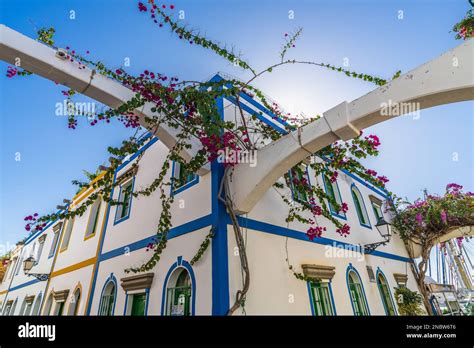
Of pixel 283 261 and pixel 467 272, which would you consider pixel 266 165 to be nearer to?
pixel 283 261

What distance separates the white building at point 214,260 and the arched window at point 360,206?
37mm

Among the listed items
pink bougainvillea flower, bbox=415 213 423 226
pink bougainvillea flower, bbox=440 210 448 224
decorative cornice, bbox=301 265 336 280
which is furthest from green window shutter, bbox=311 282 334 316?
pink bougainvillea flower, bbox=415 213 423 226

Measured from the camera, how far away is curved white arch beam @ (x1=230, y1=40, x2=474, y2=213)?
282 cm

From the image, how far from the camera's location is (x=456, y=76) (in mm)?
2795

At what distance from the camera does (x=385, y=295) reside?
820cm

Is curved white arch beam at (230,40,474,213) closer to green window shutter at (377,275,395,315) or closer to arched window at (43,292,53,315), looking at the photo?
green window shutter at (377,275,395,315)

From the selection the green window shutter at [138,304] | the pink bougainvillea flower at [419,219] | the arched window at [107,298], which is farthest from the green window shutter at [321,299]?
the pink bougainvillea flower at [419,219]

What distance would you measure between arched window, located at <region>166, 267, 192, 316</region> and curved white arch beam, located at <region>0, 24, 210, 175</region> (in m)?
2.18

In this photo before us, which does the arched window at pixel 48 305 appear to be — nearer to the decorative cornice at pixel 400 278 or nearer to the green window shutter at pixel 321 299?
the green window shutter at pixel 321 299

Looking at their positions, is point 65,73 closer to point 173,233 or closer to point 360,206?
point 173,233

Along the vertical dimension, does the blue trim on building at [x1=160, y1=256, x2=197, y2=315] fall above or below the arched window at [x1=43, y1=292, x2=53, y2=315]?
below

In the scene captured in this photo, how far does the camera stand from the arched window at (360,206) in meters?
9.33

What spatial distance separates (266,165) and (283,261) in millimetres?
2091
